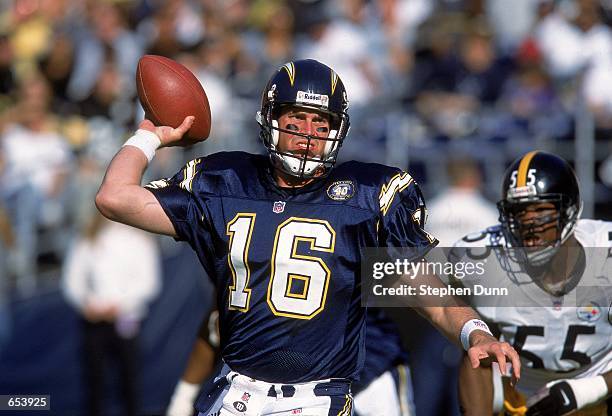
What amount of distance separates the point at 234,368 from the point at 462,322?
2.80ft

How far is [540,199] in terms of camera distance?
14.3ft

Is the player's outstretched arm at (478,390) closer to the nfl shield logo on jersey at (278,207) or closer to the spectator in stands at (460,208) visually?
the nfl shield logo on jersey at (278,207)

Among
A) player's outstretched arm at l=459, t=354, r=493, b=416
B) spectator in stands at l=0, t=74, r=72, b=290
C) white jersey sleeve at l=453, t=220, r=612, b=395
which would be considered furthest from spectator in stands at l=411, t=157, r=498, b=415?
spectator in stands at l=0, t=74, r=72, b=290

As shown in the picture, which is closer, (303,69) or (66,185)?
(303,69)

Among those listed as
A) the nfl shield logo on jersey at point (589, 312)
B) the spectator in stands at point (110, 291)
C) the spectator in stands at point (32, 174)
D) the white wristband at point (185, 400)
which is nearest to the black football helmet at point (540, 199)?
the nfl shield logo on jersey at point (589, 312)

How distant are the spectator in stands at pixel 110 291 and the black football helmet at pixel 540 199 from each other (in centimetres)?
452

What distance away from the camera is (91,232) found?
27.8 feet

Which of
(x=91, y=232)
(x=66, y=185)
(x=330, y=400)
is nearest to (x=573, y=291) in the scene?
(x=330, y=400)

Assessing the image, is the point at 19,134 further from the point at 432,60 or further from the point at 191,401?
the point at 191,401

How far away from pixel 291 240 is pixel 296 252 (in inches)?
1.9

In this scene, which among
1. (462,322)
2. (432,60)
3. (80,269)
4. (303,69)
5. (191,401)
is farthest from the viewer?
(432,60)

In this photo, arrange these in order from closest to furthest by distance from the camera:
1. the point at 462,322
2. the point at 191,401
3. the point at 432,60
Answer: the point at 462,322 < the point at 191,401 < the point at 432,60

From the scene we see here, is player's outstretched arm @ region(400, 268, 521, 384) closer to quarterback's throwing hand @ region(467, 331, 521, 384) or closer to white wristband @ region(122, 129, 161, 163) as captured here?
quarterback's throwing hand @ region(467, 331, 521, 384)

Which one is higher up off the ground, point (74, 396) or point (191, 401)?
point (191, 401)
